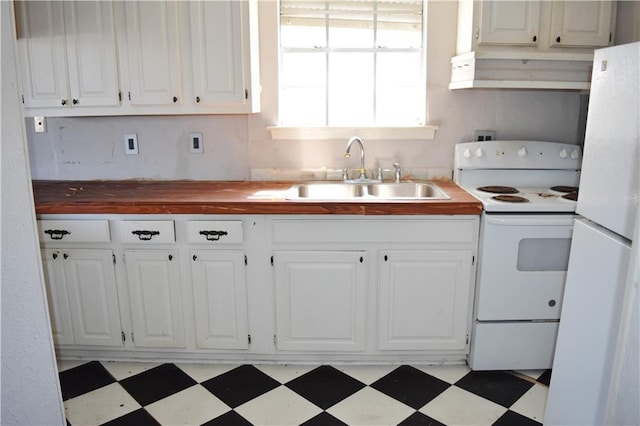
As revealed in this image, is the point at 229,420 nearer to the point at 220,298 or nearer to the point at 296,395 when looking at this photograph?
the point at 296,395

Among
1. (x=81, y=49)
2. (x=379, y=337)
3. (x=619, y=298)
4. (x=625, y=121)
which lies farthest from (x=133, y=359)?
(x=625, y=121)

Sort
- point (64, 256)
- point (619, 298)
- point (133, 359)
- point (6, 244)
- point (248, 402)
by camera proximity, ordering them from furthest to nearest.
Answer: point (133, 359) → point (64, 256) → point (248, 402) → point (619, 298) → point (6, 244)

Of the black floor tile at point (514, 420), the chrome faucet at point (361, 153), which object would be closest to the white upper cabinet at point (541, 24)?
the chrome faucet at point (361, 153)

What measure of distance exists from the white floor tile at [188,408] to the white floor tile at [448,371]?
1002 mm

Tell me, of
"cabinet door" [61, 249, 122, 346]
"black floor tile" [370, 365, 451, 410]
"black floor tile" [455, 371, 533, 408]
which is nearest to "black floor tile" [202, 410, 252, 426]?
"black floor tile" [370, 365, 451, 410]

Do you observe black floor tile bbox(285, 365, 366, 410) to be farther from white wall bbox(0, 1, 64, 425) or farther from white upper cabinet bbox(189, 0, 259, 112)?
white upper cabinet bbox(189, 0, 259, 112)

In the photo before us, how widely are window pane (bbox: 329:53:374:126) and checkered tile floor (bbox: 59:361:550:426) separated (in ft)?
4.67

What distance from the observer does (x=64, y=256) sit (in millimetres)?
2379

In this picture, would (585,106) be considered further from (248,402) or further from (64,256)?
(64,256)

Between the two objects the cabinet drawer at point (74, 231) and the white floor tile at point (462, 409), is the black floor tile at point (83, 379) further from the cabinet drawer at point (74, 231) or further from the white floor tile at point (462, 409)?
the white floor tile at point (462, 409)

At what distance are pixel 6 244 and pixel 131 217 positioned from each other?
4.09 ft

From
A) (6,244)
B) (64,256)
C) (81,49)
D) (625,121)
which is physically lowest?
(64,256)

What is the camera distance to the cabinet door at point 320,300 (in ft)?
7.69

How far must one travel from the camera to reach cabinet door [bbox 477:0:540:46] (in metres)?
2.42
